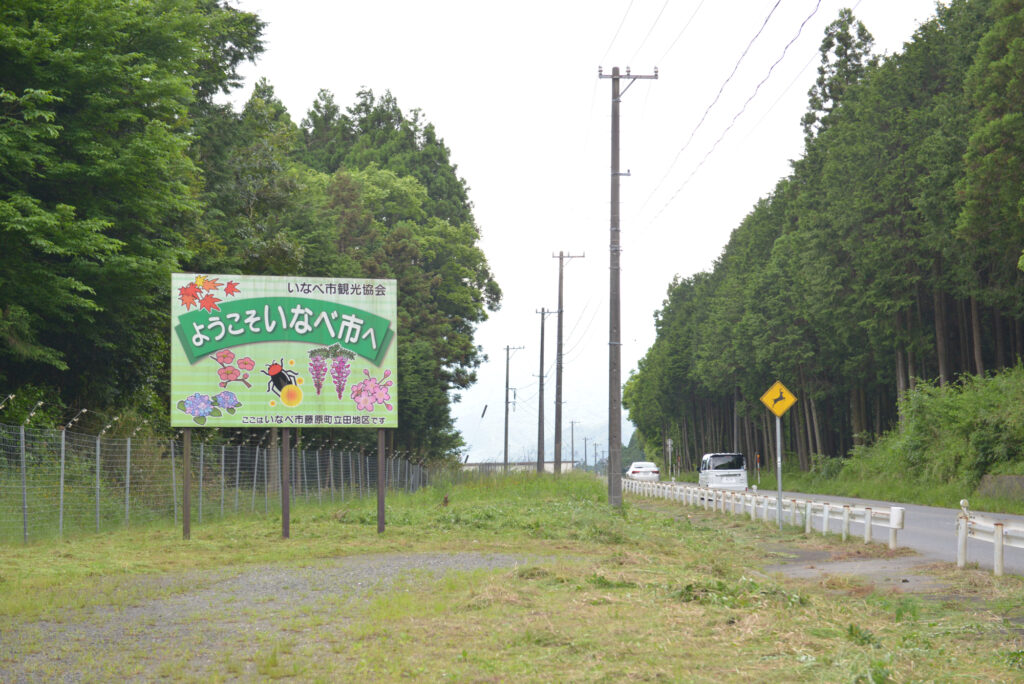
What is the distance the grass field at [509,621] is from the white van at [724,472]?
26.0 metres

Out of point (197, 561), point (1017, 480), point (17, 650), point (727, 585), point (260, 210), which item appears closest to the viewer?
point (17, 650)

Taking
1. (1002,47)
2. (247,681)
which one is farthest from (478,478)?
(247,681)

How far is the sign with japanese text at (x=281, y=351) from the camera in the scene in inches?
752

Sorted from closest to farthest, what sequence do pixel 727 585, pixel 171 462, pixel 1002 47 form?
pixel 727 585
pixel 171 462
pixel 1002 47

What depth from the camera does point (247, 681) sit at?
6.88 metres

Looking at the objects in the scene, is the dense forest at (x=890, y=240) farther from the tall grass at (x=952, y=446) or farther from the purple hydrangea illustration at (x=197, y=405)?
the purple hydrangea illustration at (x=197, y=405)

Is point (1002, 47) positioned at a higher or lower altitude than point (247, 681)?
higher

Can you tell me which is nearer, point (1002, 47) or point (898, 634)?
point (898, 634)

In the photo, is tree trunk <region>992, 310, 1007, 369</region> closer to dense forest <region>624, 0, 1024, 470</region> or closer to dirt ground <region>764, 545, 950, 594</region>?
dense forest <region>624, 0, 1024, 470</region>

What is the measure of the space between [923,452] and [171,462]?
24.2m

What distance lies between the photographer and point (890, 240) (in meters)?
38.5

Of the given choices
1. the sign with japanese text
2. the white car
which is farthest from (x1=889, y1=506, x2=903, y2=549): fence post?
the white car

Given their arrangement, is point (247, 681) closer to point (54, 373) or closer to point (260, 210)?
point (54, 373)

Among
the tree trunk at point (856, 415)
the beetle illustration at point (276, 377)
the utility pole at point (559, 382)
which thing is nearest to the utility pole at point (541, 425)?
the utility pole at point (559, 382)
